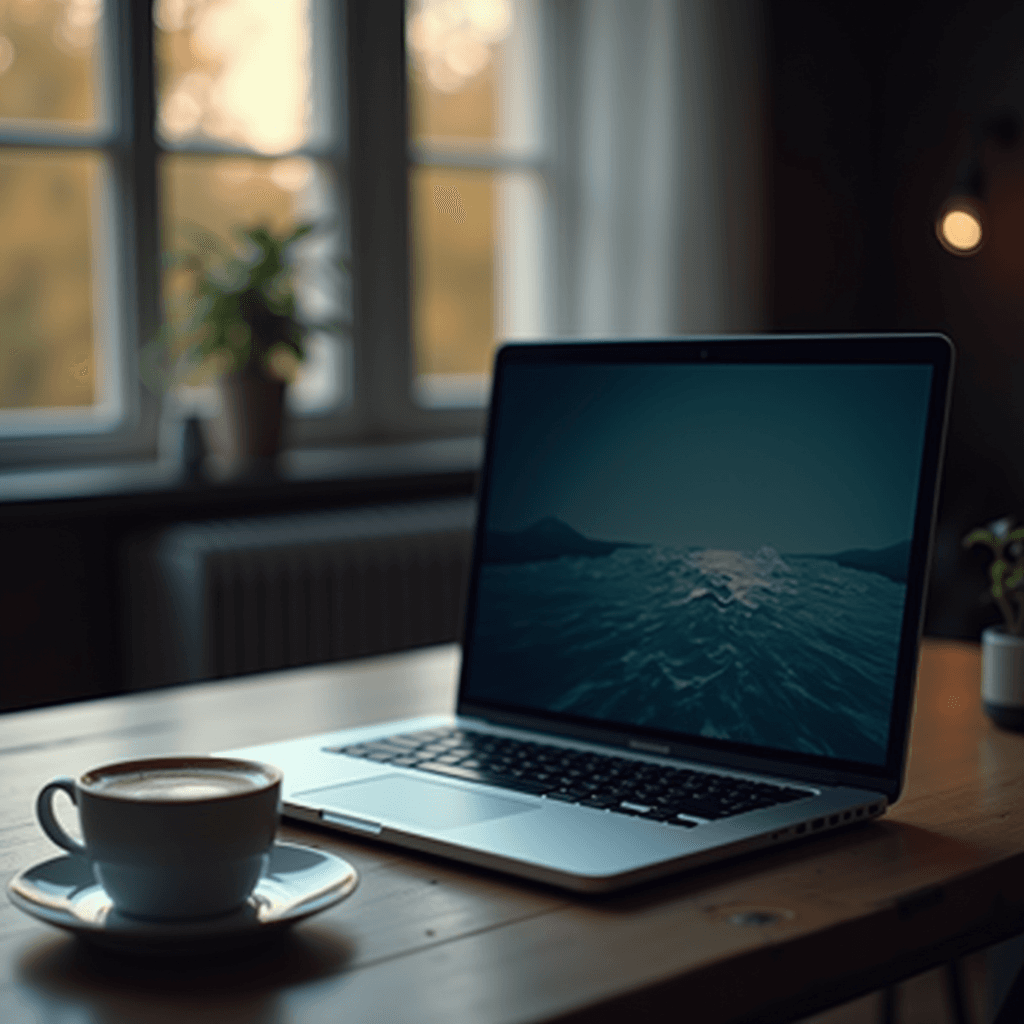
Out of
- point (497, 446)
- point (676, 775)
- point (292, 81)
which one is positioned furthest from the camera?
point (292, 81)

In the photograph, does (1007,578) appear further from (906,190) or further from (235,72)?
(906,190)

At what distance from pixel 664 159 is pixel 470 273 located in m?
0.49

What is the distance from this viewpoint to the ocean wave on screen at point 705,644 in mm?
1002

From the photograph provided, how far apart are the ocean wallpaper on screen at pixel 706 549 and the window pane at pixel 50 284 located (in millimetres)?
1784

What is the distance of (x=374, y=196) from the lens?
3.16 metres

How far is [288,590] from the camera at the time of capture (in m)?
2.71

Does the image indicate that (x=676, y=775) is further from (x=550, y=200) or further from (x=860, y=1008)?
(x=550, y=200)

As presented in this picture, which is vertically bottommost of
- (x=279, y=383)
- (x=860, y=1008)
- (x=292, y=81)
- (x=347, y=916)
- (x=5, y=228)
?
(x=860, y=1008)

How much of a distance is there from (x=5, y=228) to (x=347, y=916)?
224 centimetres

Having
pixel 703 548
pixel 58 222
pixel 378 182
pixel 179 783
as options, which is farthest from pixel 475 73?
pixel 179 783

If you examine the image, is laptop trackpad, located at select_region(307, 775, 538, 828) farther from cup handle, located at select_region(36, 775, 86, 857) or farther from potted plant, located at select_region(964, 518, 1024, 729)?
potted plant, located at select_region(964, 518, 1024, 729)

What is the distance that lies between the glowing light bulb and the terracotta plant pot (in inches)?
47.2

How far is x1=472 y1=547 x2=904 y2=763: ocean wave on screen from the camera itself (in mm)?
1002

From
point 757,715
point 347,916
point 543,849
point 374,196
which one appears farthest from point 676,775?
point 374,196
